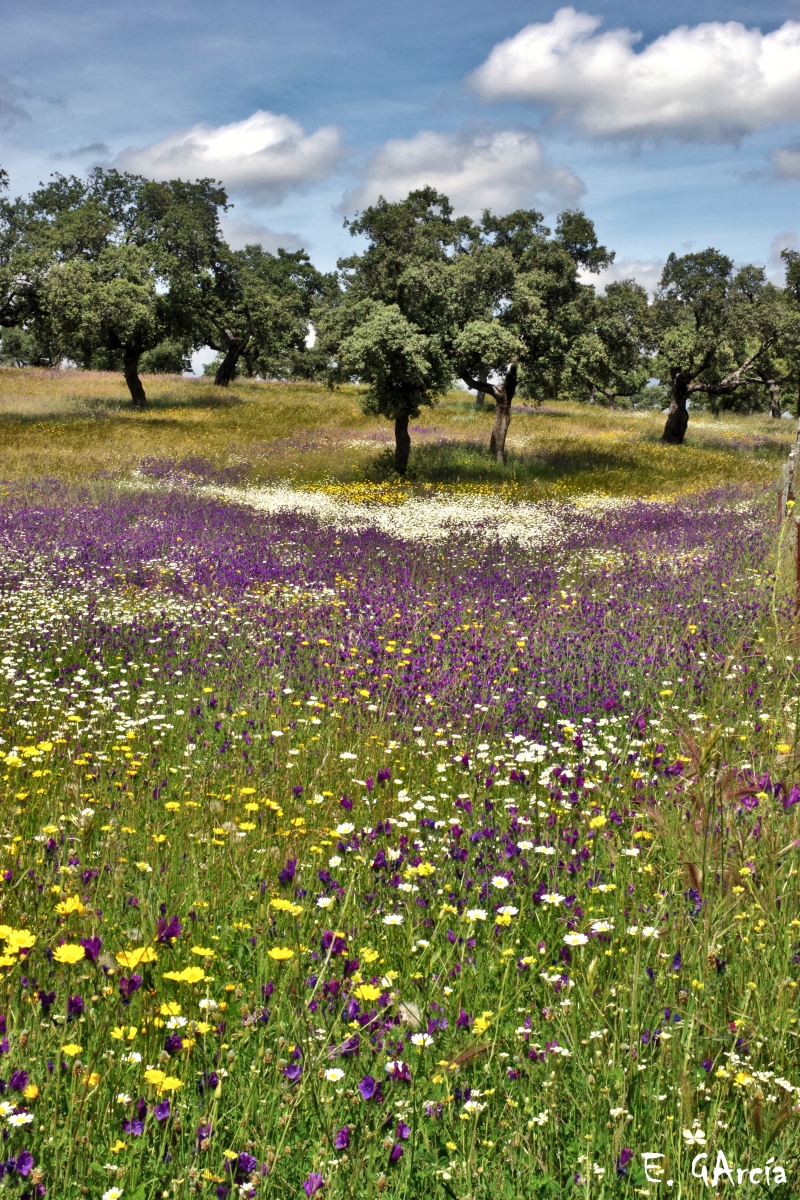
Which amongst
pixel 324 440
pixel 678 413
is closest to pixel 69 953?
pixel 324 440

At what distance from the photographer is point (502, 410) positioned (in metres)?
29.9

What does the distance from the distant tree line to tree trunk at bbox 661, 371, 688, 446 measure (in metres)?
0.09

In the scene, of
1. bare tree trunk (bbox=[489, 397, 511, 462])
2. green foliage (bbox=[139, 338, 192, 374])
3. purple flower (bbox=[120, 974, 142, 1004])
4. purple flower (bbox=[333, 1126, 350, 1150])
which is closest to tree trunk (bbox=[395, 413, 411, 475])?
bare tree trunk (bbox=[489, 397, 511, 462])

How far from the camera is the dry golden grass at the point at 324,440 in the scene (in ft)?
91.8

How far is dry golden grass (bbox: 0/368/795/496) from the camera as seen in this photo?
28.0m

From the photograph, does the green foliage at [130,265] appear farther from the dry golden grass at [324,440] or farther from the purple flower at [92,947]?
the purple flower at [92,947]

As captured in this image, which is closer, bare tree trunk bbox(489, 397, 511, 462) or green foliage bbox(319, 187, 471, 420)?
green foliage bbox(319, 187, 471, 420)

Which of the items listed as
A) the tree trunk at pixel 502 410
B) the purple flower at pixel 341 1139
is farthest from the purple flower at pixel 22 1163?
the tree trunk at pixel 502 410

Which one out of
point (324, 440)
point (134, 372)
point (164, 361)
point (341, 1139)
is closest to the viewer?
point (341, 1139)

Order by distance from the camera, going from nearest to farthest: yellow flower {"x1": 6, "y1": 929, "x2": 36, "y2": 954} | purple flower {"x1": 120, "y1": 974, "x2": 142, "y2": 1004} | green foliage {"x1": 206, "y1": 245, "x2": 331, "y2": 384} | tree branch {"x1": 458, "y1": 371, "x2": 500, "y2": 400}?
yellow flower {"x1": 6, "y1": 929, "x2": 36, "y2": 954} < purple flower {"x1": 120, "y1": 974, "x2": 142, "y2": 1004} < tree branch {"x1": 458, "y1": 371, "x2": 500, "y2": 400} < green foliage {"x1": 206, "y1": 245, "x2": 331, "y2": 384}

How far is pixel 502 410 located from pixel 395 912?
27.9m

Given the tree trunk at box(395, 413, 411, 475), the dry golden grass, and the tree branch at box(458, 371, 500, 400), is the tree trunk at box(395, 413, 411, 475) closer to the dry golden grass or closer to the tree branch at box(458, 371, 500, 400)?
the dry golden grass

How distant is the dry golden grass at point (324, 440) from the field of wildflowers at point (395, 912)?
725 inches

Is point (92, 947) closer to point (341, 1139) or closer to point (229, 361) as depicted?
point (341, 1139)
